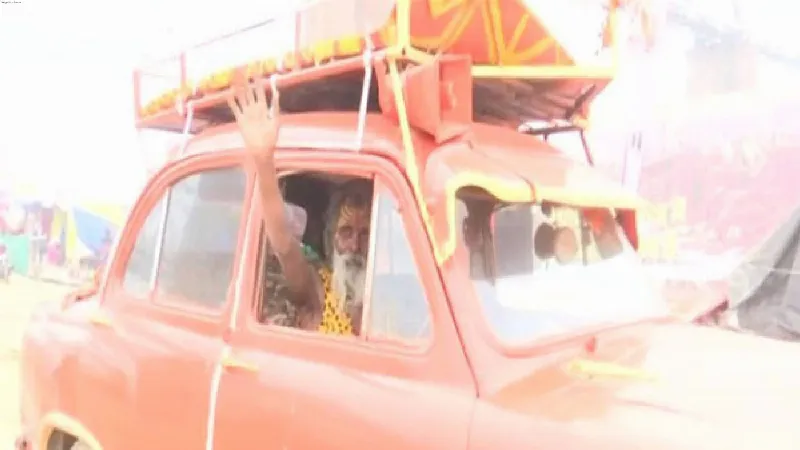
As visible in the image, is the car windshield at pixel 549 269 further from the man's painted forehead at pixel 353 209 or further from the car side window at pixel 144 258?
the car side window at pixel 144 258

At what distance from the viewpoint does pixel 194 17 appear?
900cm

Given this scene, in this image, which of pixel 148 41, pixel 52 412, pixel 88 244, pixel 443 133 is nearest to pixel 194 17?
pixel 148 41

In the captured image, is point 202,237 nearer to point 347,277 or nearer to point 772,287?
point 347,277

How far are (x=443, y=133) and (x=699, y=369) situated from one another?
Result: 0.94 m

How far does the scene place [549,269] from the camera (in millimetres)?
2643

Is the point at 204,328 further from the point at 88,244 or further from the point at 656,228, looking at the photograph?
the point at 88,244

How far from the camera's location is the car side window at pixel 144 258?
328cm

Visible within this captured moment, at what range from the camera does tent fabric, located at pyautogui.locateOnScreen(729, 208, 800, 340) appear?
4.30 meters

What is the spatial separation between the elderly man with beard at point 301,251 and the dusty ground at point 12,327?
14.1 feet

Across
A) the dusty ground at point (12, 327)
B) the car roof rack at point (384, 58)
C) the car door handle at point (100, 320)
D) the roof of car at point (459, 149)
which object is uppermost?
the car roof rack at point (384, 58)

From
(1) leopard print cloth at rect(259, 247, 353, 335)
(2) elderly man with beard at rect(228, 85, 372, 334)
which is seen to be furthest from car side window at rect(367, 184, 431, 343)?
(1) leopard print cloth at rect(259, 247, 353, 335)

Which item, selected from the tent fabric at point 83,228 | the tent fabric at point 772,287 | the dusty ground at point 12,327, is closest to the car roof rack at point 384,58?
the tent fabric at point 772,287

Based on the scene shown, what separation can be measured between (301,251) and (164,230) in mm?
692

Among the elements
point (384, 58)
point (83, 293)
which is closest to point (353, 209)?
point (384, 58)
